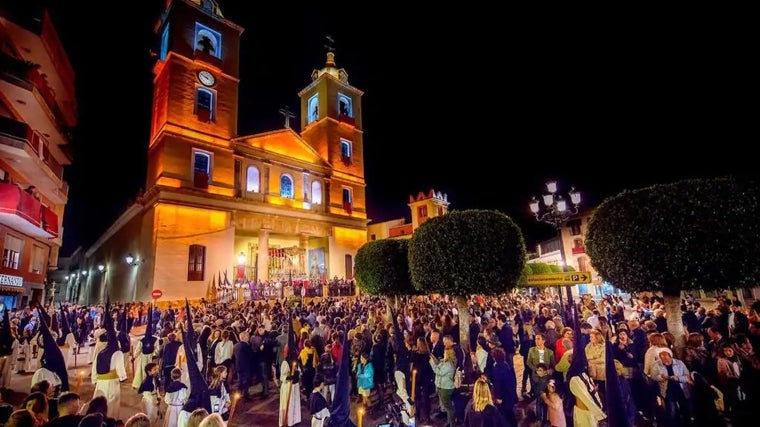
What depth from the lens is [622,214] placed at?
9.36 metres

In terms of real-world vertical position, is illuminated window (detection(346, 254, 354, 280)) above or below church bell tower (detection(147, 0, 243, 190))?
below

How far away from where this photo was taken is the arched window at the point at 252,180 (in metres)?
30.1

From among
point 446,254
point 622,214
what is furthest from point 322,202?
point 622,214

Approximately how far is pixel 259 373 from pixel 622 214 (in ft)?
33.8

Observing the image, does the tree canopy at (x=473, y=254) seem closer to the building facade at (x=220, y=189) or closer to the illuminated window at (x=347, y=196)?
the building facade at (x=220, y=189)

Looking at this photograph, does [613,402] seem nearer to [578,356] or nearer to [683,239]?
[578,356]

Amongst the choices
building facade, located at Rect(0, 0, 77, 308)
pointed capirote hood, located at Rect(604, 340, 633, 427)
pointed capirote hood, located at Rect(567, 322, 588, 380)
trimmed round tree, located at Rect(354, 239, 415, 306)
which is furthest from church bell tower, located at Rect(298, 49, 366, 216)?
pointed capirote hood, located at Rect(604, 340, 633, 427)

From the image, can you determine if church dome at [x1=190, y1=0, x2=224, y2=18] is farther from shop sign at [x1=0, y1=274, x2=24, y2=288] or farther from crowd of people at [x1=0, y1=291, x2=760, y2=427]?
crowd of people at [x1=0, y1=291, x2=760, y2=427]

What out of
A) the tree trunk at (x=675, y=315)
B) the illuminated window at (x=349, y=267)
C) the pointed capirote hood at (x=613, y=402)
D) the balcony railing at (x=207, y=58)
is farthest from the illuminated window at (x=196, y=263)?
the pointed capirote hood at (x=613, y=402)

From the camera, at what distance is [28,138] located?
57.6 feet

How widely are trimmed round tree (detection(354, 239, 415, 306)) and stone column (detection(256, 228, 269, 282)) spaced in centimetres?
1409

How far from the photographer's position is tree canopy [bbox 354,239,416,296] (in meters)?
16.3

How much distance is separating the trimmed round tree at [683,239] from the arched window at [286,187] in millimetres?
26922

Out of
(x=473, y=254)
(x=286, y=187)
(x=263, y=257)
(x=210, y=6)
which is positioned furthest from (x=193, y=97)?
(x=473, y=254)
